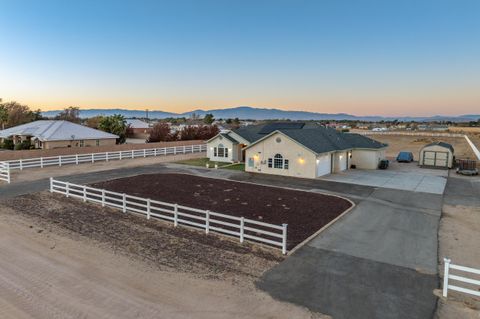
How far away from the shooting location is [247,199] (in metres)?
20.9

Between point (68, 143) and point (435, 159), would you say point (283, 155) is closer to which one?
point (435, 159)

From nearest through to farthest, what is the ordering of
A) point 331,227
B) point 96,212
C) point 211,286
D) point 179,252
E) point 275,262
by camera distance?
point 211,286 → point 275,262 → point 179,252 → point 331,227 → point 96,212

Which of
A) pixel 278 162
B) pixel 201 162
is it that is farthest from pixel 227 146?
pixel 278 162

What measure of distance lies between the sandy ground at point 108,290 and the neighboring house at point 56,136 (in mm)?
36592

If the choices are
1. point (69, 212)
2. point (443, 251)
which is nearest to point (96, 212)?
point (69, 212)

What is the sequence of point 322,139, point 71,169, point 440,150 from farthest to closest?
point 440,150 → point 322,139 → point 71,169

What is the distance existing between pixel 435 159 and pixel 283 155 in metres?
17.2

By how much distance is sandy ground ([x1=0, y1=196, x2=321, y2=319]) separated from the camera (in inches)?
332

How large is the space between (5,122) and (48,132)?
3402 centimetres

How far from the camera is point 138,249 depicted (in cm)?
1259

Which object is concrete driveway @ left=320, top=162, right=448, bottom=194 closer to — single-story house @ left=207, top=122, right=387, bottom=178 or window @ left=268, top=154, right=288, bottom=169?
single-story house @ left=207, top=122, right=387, bottom=178

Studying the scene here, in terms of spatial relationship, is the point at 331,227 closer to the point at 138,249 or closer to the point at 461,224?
the point at 461,224

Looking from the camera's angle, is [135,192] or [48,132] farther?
[48,132]

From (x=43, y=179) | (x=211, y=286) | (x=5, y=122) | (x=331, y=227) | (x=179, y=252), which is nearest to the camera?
(x=211, y=286)
